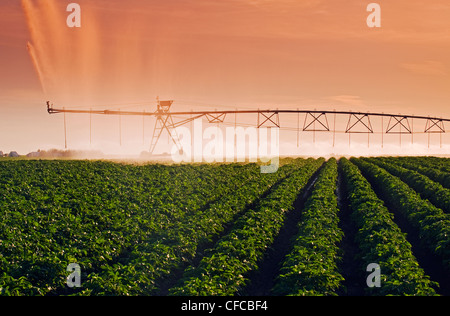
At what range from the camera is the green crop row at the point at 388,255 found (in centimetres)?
1123

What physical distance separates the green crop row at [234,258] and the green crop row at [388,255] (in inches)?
141

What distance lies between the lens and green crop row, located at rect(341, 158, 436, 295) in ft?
36.9

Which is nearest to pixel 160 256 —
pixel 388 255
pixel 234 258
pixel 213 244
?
pixel 234 258

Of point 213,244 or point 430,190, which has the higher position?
point 430,190

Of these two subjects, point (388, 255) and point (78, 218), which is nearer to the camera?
point (388, 255)

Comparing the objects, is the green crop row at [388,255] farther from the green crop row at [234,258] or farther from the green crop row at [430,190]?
the green crop row at [430,190]

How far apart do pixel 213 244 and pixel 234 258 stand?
178 inches

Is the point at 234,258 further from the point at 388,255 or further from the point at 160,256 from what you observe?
the point at 388,255

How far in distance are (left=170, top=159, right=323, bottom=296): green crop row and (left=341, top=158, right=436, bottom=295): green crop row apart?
11.8 ft

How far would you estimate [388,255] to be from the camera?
549 inches

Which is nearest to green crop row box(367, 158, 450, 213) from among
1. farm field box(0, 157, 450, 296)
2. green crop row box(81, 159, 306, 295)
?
farm field box(0, 157, 450, 296)

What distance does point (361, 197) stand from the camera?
24781mm

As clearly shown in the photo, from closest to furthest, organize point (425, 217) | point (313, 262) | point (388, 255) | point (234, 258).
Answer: point (313, 262)
point (234, 258)
point (388, 255)
point (425, 217)
